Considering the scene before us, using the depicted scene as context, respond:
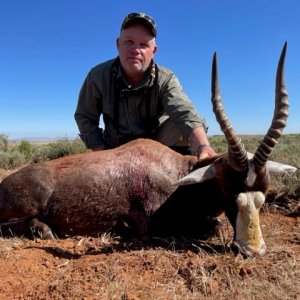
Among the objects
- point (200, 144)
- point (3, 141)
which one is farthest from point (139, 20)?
point (3, 141)

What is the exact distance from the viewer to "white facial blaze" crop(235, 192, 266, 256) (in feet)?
11.3

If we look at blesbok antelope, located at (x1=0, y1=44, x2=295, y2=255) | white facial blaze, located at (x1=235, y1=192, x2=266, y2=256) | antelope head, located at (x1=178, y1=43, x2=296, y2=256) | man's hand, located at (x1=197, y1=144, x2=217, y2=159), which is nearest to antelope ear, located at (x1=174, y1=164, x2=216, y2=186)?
blesbok antelope, located at (x1=0, y1=44, x2=295, y2=255)

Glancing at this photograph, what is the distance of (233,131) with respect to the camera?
12.2 ft

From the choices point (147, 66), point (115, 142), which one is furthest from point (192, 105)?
point (115, 142)

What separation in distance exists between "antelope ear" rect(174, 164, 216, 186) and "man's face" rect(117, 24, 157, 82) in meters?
2.19

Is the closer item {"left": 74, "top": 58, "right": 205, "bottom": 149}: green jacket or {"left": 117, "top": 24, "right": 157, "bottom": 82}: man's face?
{"left": 117, "top": 24, "right": 157, "bottom": 82}: man's face

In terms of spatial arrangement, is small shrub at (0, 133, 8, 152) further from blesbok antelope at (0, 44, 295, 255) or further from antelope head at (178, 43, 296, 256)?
antelope head at (178, 43, 296, 256)

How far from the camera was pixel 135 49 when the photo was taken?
18.7ft

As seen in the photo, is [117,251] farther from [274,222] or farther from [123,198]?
[274,222]

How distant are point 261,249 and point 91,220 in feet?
5.81

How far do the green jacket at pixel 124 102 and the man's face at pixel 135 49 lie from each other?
0.19 m

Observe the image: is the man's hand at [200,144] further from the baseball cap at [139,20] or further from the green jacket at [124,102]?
the baseball cap at [139,20]

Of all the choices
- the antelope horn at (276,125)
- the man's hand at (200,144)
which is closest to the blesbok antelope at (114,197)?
the man's hand at (200,144)

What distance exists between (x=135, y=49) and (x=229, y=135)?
2.50 meters
